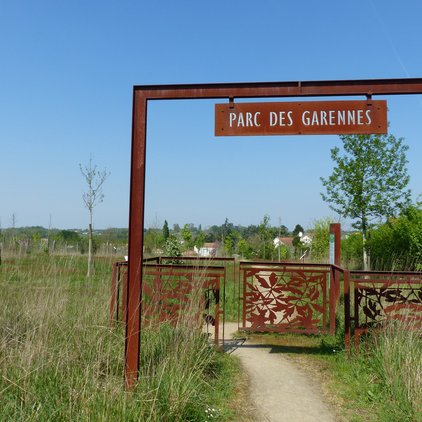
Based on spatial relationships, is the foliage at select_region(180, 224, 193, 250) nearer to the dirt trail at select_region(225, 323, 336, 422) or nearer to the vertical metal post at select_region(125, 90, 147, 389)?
the dirt trail at select_region(225, 323, 336, 422)

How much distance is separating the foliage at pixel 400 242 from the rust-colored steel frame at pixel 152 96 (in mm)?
11223

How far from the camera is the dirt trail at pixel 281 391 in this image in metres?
3.79

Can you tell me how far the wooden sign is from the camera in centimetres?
390

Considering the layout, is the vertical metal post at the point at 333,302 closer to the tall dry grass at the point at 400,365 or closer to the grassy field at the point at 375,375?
the grassy field at the point at 375,375

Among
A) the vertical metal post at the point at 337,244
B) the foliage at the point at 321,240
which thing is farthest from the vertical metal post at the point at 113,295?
the foliage at the point at 321,240

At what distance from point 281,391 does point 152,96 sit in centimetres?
319

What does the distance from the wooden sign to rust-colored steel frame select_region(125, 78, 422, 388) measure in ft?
0.31

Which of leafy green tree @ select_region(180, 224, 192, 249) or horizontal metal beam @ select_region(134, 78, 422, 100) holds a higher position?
horizontal metal beam @ select_region(134, 78, 422, 100)

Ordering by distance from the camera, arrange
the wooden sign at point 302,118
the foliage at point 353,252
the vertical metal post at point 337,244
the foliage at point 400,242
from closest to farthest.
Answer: the wooden sign at point 302,118, the vertical metal post at point 337,244, the foliage at point 400,242, the foliage at point 353,252

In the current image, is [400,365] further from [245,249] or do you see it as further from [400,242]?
[245,249]

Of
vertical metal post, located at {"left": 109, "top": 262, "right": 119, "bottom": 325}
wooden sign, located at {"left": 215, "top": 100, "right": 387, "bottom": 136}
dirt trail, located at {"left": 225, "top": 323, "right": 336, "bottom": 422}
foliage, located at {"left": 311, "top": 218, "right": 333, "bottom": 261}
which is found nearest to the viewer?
dirt trail, located at {"left": 225, "top": 323, "right": 336, "bottom": 422}

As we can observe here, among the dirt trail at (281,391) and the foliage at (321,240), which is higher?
the foliage at (321,240)

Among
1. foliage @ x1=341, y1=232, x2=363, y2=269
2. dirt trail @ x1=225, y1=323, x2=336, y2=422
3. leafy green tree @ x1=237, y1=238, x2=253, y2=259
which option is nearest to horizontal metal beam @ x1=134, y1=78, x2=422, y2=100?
dirt trail @ x1=225, y1=323, x2=336, y2=422

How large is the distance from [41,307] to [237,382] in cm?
218
